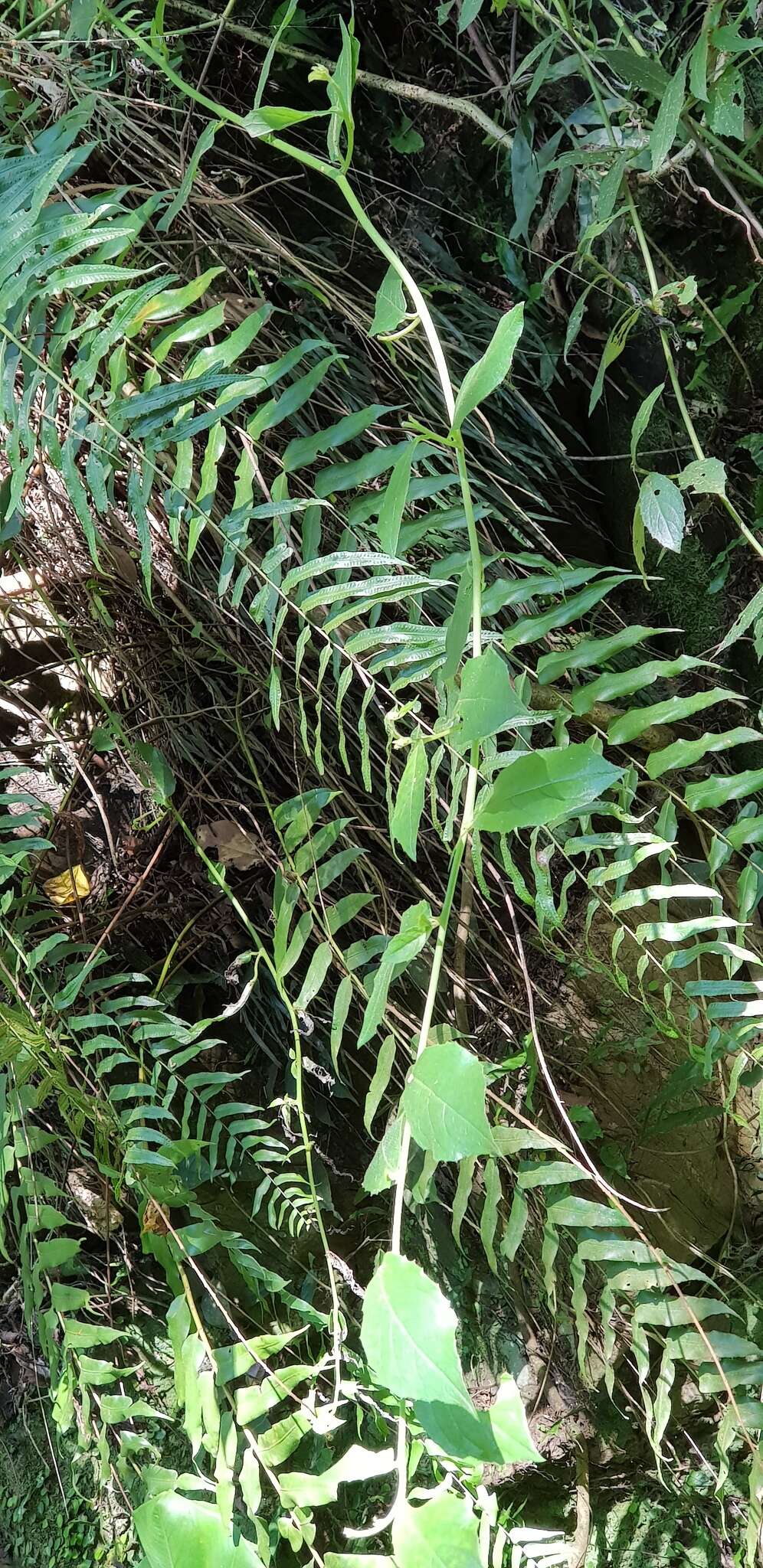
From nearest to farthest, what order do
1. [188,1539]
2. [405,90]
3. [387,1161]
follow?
[188,1539], [387,1161], [405,90]

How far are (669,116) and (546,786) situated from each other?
1.43ft

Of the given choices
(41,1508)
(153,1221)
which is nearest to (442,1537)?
(153,1221)

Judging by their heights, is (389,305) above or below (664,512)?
above

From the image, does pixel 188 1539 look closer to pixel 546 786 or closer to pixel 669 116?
pixel 546 786

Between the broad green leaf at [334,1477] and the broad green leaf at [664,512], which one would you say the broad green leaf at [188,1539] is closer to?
the broad green leaf at [334,1477]

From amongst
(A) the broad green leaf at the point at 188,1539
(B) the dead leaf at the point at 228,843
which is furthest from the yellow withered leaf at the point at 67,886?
(A) the broad green leaf at the point at 188,1539

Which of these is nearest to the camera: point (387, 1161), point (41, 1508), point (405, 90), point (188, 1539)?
point (188, 1539)

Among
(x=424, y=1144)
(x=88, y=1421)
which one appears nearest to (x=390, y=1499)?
(x=88, y=1421)

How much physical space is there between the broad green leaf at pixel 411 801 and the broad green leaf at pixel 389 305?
0.57 ft

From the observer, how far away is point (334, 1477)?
43 cm

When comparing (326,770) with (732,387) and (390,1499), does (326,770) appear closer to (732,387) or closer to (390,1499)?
(732,387)

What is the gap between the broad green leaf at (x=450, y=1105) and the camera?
0.93 ft

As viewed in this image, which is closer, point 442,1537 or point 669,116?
point 442,1537

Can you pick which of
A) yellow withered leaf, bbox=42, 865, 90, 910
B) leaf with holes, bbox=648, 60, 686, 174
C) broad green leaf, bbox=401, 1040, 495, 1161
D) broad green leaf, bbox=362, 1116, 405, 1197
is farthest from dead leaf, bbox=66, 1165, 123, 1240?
leaf with holes, bbox=648, 60, 686, 174
